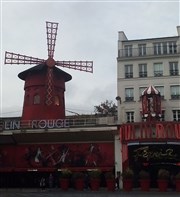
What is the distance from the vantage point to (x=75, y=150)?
2678 cm

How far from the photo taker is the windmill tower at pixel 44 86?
29169 millimetres

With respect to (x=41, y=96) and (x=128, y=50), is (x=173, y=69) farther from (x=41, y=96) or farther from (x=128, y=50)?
(x=41, y=96)

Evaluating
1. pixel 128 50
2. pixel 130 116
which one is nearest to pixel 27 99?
pixel 130 116

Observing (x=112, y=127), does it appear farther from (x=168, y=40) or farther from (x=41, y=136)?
(x=168, y=40)

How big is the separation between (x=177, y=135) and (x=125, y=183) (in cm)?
440

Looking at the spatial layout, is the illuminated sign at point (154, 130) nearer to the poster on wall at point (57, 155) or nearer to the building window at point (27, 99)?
the poster on wall at point (57, 155)

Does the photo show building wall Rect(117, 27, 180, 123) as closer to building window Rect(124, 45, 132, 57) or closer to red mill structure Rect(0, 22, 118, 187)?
building window Rect(124, 45, 132, 57)

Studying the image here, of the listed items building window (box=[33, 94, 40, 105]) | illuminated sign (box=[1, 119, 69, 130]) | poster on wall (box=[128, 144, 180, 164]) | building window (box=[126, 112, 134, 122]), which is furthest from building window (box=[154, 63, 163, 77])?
building window (box=[33, 94, 40, 105])

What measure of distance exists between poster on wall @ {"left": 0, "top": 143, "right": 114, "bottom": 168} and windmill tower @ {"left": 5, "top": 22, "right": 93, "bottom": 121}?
8.90 feet

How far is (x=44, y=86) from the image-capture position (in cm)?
2955

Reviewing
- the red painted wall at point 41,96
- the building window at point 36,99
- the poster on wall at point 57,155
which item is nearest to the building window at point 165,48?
the red painted wall at point 41,96

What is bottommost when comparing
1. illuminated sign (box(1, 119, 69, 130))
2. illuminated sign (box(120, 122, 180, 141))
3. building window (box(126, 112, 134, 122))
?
illuminated sign (box(120, 122, 180, 141))

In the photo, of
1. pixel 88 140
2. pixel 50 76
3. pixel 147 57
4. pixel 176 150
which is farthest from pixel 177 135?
pixel 50 76

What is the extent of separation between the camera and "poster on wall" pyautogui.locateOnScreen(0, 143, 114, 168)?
26.3m
